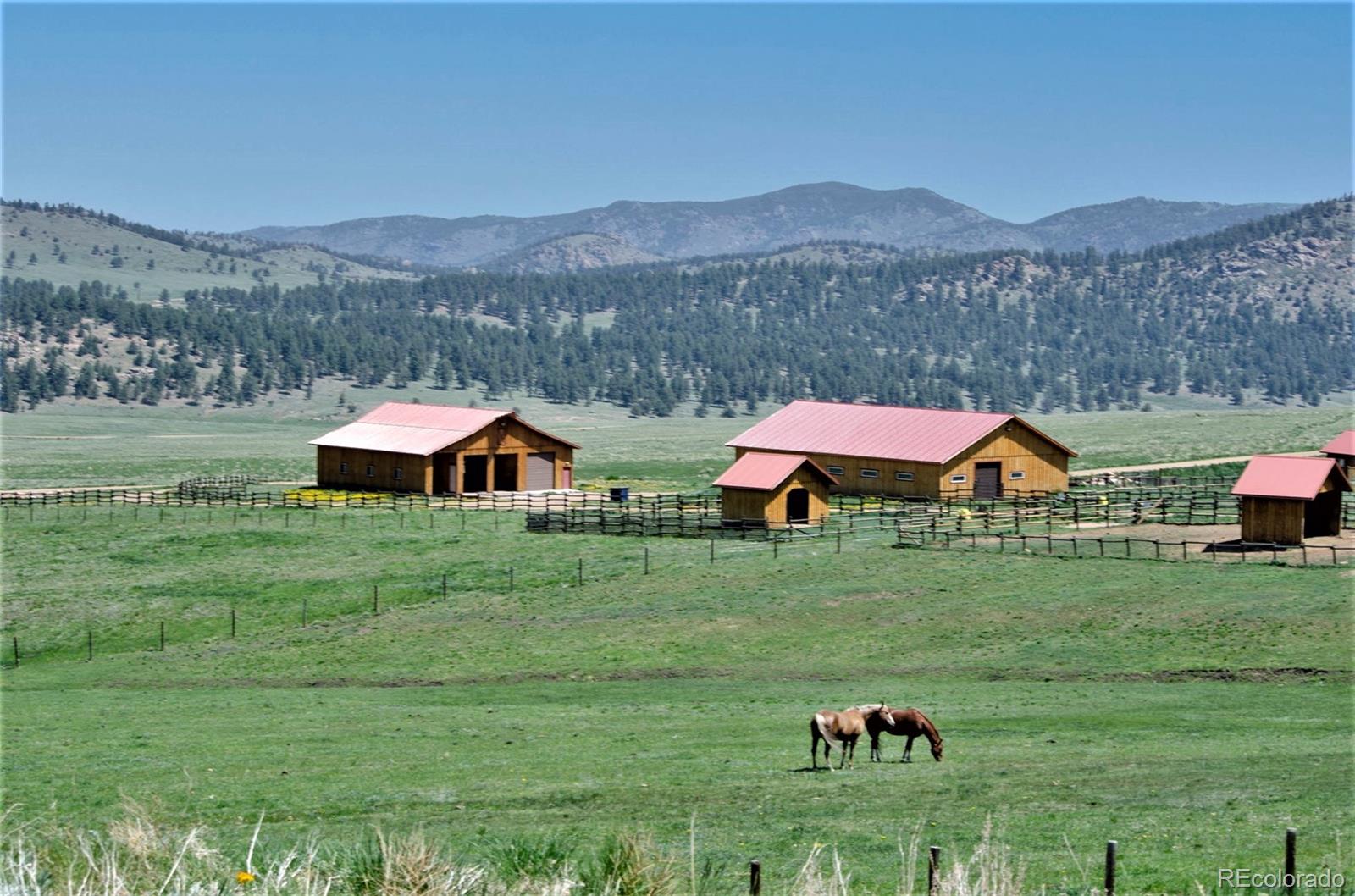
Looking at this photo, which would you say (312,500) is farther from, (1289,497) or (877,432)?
(1289,497)

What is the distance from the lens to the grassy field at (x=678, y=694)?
71.3 feet

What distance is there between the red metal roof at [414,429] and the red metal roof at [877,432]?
10.1 meters

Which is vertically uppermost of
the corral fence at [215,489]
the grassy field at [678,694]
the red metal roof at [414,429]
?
the red metal roof at [414,429]

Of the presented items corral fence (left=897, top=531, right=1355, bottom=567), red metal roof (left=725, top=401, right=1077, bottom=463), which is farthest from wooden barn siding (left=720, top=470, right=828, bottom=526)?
red metal roof (left=725, top=401, right=1077, bottom=463)

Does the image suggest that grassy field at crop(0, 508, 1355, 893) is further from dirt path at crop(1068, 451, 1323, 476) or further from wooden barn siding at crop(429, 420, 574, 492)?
dirt path at crop(1068, 451, 1323, 476)

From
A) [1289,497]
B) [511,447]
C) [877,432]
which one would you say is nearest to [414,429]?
[511,447]

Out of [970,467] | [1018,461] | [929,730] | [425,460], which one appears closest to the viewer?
[929,730]

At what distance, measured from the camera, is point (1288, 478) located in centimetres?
5025

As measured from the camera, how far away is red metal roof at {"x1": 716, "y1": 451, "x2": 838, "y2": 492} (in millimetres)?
59031

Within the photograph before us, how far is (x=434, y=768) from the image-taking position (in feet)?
85.8

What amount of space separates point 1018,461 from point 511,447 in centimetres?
2251

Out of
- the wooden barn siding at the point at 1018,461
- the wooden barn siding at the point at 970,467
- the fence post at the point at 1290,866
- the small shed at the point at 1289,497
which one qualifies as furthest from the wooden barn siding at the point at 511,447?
the fence post at the point at 1290,866

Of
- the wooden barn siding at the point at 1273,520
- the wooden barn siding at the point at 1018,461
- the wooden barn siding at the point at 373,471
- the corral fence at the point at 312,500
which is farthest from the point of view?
the wooden barn siding at the point at 373,471

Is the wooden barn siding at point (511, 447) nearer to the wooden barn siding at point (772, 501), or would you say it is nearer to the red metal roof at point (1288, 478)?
the wooden barn siding at point (772, 501)
